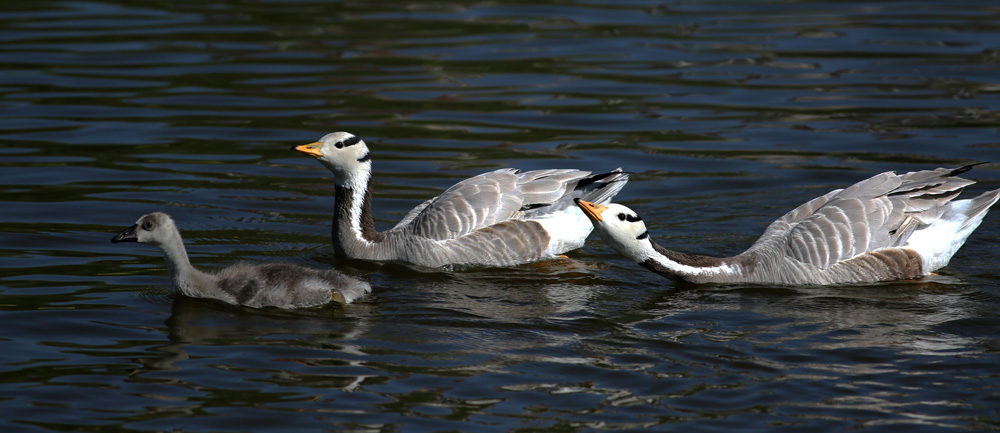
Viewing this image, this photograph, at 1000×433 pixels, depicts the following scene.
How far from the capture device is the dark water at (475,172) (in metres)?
7.57

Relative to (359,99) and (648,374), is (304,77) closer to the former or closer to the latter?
(359,99)

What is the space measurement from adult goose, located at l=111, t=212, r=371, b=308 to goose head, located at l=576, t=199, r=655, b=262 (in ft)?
6.70

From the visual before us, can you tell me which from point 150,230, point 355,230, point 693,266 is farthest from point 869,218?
point 150,230

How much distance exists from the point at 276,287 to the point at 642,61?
1081 centimetres

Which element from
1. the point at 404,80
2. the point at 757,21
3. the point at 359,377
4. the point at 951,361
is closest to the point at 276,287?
the point at 359,377

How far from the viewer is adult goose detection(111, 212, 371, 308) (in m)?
9.35

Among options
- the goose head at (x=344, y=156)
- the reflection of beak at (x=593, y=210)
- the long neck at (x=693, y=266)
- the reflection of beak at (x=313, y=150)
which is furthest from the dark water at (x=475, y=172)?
the reflection of beak at (x=313, y=150)

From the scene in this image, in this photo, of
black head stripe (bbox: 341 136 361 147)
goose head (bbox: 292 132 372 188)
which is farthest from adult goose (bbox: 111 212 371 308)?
black head stripe (bbox: 341 136 361 147)

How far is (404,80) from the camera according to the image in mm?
18266

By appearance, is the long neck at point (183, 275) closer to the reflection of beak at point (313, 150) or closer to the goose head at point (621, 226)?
the reflection of beak at point (313, 150)

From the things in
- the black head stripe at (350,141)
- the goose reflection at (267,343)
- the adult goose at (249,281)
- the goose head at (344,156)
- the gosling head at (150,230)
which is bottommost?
the goose reflection at (267,343)

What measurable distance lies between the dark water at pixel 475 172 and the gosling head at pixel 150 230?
0.59 meters

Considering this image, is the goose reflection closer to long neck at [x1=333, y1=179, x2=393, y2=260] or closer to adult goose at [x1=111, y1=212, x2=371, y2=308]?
adult goose at [x1=111, y1=212, x2=371, y2=308]

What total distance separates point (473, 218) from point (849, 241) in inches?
133
